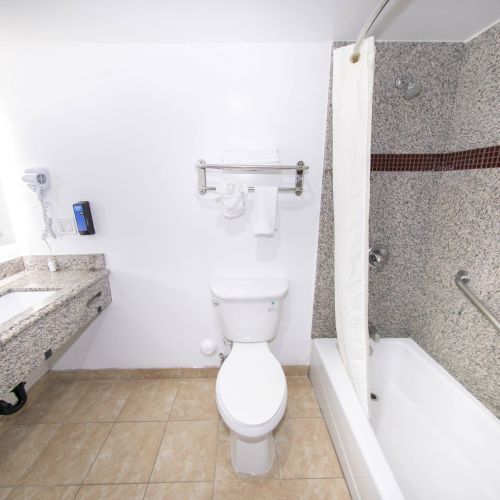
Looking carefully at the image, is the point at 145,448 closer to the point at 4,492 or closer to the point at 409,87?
the point at 4,492

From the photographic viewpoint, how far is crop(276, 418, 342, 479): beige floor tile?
122cm

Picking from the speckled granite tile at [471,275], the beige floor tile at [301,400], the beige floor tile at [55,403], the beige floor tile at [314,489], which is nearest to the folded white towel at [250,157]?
the speckled granite tile at [471,275]

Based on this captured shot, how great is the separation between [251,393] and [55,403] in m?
1.38

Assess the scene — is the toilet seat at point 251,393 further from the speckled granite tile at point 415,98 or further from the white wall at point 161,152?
the speckled granite tile at point 415,98

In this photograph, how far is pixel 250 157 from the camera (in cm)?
133

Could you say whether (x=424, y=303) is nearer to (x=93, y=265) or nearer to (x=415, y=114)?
(x=415, y=114)

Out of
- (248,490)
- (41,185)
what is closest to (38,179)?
(41,185)

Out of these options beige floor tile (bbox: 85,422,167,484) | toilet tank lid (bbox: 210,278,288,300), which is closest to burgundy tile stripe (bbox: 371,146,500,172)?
toilet tank lid (bbox: 210,278,288,300)

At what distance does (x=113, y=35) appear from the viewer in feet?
3.93

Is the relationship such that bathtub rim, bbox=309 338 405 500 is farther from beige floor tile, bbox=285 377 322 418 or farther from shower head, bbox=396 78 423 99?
shower head, bbox=396 78 423 99

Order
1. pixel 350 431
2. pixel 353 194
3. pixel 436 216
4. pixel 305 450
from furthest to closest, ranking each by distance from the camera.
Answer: pixel 436 216, pixel 305 450, pixel 350 431, pixel 353 194

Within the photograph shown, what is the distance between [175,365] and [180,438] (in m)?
0.47

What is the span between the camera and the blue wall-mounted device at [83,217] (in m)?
1.40

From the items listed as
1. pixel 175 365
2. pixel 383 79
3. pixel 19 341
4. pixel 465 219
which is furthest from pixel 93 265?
pixel 465 219
